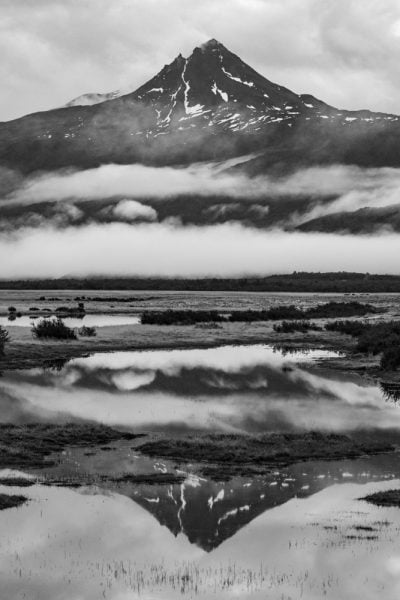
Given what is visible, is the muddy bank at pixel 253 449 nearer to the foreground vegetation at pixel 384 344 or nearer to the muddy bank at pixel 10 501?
the muddy bank at pixel 10 501

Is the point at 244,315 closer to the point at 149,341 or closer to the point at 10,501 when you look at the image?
the point at 149,341

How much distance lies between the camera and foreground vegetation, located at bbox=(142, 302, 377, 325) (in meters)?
78.2

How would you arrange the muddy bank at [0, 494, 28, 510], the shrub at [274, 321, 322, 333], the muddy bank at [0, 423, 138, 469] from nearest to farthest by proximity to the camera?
the muddy bank at [0, 494, 28, 510] < the muddy bank at [0, 423, 138, 469] < the shrub at [274, 321, 322, 333]

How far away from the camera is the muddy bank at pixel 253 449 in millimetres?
20797

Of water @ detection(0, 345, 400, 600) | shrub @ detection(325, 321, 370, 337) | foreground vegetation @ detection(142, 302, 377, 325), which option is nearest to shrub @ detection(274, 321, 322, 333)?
shrub @ detection(325, 321, 370, 337)

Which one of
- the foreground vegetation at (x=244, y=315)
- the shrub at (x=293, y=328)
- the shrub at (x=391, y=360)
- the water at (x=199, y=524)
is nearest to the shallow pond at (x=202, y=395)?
the water at (x=199, y=524)

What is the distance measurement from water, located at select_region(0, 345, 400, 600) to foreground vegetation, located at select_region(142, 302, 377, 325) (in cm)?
4915

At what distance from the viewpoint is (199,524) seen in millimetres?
15805

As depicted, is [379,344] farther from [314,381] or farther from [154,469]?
[154,469]

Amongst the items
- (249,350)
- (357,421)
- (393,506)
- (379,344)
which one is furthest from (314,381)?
(393,506)

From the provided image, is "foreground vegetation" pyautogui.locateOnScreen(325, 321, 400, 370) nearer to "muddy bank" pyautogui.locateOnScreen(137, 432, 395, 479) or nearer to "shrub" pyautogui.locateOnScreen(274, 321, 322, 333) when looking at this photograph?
"shrub" pyautogui.locateOnScreen(274, 321, 322, 333)

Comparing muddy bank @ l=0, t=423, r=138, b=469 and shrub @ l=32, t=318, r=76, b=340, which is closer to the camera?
muddy bank @ l=0, t=423, r=138, b=469

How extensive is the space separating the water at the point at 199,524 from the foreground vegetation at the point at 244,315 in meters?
49.2

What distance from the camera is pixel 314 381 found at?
121ft
